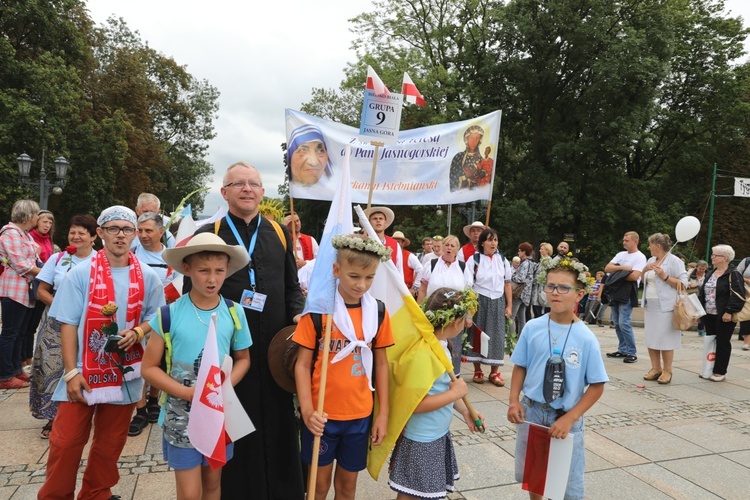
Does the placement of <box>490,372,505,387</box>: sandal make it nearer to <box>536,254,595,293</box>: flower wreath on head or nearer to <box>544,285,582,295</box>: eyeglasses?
<box>536,254,595,293</box>: flower wreath on head

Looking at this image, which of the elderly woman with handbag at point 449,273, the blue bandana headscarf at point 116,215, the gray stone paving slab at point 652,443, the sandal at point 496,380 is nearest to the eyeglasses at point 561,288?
the gray stone paving slab at point 652,443

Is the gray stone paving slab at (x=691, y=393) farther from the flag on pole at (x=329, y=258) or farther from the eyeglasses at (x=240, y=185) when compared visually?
the eyeglasses at (x=240, y=185)

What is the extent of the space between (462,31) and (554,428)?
2333cm

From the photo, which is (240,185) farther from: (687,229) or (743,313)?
(687,229)

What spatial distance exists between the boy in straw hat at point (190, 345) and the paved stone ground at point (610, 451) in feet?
3.61

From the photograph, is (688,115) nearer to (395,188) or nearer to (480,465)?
(395,188)

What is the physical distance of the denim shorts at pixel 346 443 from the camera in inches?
103

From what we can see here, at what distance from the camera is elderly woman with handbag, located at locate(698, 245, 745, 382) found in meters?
6.63

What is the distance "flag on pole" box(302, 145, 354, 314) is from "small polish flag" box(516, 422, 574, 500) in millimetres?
1355

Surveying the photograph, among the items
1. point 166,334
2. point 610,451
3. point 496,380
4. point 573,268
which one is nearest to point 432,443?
point 573,268

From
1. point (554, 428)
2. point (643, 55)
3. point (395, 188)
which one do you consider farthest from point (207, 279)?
point (643, 55)

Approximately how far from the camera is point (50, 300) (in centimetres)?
406

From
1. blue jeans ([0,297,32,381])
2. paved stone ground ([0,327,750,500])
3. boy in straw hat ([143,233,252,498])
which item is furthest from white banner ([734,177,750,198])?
blue jeans ([0,297,32,381])

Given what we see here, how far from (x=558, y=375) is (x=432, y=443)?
79 centimetres
